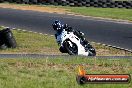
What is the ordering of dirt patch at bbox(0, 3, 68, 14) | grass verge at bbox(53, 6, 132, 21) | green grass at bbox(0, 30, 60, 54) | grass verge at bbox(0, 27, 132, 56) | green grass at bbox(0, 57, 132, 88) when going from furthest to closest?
dirt patch at bbox(0, 3, 68, 14) → grass verge at bbox(53, 6, 132, 21) → green grass at bbox(0, 30, 60, 54) → grass verge at bbox(0, 27, 132, 56) → green grass at bbox(0, 57, 132, 88)

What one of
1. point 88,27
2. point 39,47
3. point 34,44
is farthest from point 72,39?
point 88,27

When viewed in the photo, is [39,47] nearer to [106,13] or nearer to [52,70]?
[52,70]

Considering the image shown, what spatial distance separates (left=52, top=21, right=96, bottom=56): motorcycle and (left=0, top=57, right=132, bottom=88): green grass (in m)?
1.51

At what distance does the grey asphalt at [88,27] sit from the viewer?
71.0 feet

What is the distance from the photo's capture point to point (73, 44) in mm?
16172

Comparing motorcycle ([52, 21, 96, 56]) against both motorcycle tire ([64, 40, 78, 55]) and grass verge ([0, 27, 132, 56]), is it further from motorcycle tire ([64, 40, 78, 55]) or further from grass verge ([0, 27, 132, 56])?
grass verge ([0, 27, 132, 56])

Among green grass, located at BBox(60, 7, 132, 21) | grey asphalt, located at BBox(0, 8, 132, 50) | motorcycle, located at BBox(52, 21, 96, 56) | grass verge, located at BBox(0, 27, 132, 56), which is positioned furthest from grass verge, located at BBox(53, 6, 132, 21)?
motorcycle, located at BBox(52, 21, 96, 56)

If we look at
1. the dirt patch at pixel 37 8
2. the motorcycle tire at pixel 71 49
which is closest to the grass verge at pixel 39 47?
the motorcycle tire at pixel 71 49

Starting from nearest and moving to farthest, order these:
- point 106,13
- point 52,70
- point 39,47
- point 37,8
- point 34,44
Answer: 1. point 52,70
2. point 39,47
3. point 34,44
4. point 106,13
5. point 37,8

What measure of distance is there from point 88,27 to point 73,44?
33.5ft

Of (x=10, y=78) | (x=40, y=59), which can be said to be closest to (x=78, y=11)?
(x=40, y=59)

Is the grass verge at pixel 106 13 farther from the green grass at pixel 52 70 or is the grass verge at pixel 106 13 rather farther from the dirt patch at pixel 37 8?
the green grass at pixel 52 70

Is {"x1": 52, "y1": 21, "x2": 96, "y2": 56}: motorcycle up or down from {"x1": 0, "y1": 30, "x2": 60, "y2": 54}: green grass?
up

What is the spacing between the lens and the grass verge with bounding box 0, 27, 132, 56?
56.6ft
